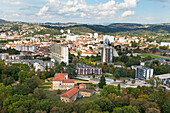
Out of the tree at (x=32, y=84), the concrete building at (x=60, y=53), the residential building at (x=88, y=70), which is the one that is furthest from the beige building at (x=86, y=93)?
the concrete building at (x=60, y=53)

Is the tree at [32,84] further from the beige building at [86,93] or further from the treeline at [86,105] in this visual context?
the beige building at [86,93]

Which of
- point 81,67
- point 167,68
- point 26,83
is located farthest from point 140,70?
point 26,83

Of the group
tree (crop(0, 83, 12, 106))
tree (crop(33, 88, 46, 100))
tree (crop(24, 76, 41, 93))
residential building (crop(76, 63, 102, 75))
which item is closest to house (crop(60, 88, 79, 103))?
tree (crop(33, 88, 46, 100))

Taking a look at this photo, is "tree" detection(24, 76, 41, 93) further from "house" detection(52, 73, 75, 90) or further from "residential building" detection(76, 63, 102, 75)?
"residential building" detection(76, 63, 102, 75)

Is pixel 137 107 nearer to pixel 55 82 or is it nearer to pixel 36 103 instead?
pixel 36 103

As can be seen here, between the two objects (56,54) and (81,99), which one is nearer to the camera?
(81,99)

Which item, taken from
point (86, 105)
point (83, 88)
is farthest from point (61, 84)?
point (86, 105)

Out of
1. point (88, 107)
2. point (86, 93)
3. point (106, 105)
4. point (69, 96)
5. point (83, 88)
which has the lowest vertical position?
point (86, 93)

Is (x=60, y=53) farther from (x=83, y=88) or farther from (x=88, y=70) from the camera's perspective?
(x=83, y=88)
